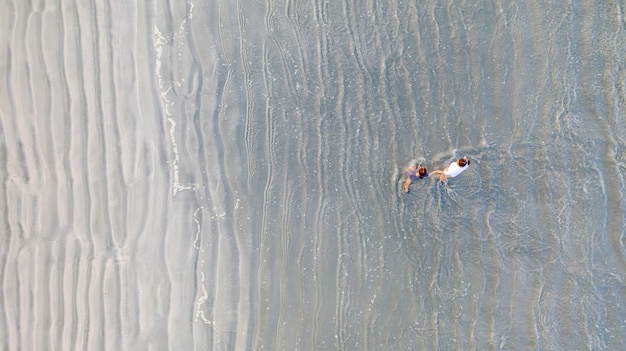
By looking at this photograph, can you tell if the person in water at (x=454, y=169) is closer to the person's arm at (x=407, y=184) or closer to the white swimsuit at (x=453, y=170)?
the white swimsuit at (x=453, y=170)

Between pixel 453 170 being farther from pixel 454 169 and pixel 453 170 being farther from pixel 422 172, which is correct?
pixel 422 172

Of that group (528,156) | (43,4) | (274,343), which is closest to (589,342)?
(528,156)

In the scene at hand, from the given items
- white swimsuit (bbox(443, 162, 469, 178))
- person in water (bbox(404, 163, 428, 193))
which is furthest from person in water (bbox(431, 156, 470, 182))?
person in water (bbox(404, 163, 428, 193))

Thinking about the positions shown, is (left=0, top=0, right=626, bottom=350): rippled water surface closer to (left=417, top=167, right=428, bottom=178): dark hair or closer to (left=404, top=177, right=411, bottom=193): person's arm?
(left=404, top=177, right=411, bottom=193): person's arm

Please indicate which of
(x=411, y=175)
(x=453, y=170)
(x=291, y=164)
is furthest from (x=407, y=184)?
(x=291, y=164)

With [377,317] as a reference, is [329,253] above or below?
above

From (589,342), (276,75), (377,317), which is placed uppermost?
(276,75)

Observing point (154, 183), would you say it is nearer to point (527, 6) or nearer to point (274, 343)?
point (274, 343)
